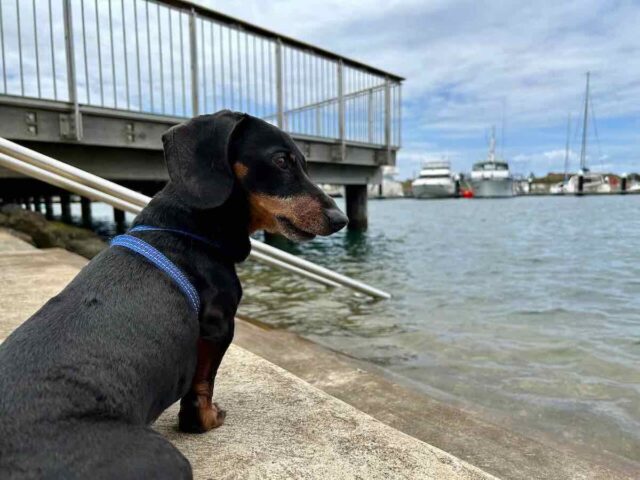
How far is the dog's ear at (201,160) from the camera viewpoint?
1994 millimetres

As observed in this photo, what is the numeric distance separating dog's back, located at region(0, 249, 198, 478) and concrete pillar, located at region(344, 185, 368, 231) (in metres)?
21.3

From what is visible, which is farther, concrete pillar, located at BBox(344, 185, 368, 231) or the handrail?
concrete pillar, located at BBox(344, 185, 368, 231)

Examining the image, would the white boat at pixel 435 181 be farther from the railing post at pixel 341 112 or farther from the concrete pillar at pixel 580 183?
the railing post at pixel 341 112

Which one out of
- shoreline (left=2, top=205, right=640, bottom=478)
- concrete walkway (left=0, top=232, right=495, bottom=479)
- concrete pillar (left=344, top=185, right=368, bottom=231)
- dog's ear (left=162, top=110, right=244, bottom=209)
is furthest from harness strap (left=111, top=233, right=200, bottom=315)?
concrete pillar (left=344, top=185, right=368, bottom=231)

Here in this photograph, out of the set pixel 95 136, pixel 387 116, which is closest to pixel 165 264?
pixel 95 136

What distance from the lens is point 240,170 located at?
214cm

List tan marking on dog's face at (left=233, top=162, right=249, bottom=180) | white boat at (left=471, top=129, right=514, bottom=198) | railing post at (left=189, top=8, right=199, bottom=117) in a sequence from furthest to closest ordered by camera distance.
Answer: white boat at (left=471, top=129, right=514, bottom=198)
railing post at (left=189, top=8, right=199, bottom=117)
tan marking on dog's face at (left=233, top=162, right=249, bottom=180)

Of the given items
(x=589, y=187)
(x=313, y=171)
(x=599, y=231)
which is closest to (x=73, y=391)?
(x=313, y=171)

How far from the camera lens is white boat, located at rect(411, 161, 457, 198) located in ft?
295

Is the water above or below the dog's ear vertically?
below

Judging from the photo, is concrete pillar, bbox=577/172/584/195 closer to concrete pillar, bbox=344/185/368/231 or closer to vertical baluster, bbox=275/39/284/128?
concrete pillar, bbox=344/185/368/231

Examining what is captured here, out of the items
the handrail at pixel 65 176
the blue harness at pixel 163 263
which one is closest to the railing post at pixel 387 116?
the handrail at pixel 65 176

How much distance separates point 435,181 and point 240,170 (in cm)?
9035

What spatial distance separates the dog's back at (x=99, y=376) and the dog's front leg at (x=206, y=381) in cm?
14
